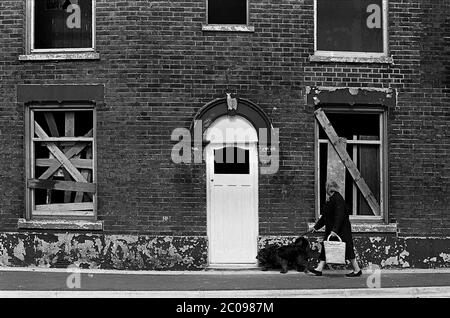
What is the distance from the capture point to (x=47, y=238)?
1383cm

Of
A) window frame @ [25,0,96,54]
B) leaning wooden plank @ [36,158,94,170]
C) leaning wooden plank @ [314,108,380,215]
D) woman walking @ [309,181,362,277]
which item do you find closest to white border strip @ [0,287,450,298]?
woman walking @ [309,181,362,277]

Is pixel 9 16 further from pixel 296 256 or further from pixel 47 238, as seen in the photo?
pixel 296 256

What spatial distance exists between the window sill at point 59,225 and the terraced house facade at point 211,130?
0.12 ft

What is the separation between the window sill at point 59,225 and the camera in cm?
1378

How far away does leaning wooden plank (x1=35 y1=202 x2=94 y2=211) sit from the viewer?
46.1 feet

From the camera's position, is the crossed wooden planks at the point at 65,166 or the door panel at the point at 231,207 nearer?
the door panel at the point at 231,207

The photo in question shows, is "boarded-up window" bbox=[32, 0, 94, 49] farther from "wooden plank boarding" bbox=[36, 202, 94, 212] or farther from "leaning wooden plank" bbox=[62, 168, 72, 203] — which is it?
"wooden plank boarding" bbox=[36, 202, 94, 212]

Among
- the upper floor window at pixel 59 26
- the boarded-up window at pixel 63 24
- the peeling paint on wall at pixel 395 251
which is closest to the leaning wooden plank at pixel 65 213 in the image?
the upper floor window at pixel 59 26

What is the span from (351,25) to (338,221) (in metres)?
3.96

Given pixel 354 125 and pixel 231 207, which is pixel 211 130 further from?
pixel 354 125

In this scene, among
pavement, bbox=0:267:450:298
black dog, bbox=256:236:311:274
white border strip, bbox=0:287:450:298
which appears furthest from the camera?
black dog, bbox=256:236:311:274

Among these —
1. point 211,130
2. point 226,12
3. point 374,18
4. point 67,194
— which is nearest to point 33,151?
point 67,194

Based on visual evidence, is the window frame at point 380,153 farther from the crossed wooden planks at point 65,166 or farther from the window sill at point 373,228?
the crossed wooden planks at point 65,166

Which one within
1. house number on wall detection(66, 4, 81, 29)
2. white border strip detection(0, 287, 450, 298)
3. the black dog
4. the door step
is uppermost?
house number on wall detection(66, 4, 81, 29)
